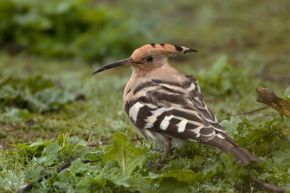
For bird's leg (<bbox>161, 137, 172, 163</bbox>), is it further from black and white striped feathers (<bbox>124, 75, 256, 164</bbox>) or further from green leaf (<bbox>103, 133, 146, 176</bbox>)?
green leaf (<bbox>103, 133, 146, 176</bbox>)

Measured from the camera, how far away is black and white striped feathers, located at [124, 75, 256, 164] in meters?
4.58

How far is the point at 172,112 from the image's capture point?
15.8ft

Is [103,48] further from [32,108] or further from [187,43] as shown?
[32,108]

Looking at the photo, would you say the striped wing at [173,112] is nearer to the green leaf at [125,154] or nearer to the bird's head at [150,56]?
the green leaf at [125,154]

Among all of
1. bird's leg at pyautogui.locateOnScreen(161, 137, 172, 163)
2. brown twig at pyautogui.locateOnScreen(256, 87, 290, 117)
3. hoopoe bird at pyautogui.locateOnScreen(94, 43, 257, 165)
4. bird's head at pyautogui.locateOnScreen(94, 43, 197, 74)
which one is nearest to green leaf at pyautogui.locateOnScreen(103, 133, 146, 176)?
hoopoe bird at pyautogui.locateOnScreen(94, 43, 257, 165)

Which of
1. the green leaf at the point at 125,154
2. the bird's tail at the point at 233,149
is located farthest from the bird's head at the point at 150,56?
the bird's tail at the point at 233,149

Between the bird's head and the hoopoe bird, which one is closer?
the hoopoe bird

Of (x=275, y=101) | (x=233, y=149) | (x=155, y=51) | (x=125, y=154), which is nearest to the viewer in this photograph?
(x=233, y=149)

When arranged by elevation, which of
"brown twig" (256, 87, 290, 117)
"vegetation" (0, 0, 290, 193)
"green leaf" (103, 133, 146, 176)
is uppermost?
"brown twig" (256, 87, 290, 117)

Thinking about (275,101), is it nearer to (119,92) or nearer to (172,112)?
(172,112)

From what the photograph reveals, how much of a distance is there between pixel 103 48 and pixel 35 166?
15.5 ft

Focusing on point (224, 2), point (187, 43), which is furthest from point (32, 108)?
point (224, 2)

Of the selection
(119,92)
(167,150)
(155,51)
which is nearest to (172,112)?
(167,150)

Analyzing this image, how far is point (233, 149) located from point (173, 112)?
499 mm
